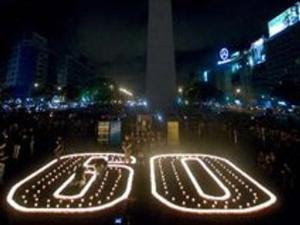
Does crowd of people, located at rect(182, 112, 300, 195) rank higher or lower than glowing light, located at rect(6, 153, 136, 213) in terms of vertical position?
higher

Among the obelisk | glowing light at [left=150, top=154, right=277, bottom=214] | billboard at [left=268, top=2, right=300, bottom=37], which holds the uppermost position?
billboard at [left=268, top=2, right=300, bottom=37]

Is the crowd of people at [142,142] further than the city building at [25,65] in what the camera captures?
No

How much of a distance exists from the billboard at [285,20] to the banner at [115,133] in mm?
83180

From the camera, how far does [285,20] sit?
95500mm

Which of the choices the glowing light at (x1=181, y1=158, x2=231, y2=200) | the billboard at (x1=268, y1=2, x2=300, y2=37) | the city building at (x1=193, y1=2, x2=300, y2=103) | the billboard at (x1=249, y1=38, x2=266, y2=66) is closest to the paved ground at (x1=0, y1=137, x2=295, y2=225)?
the glowing light at (x1=181, y1=158, x2=231, y2=200)

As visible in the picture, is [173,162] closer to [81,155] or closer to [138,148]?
[138,148]

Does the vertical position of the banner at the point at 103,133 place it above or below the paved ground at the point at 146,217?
above

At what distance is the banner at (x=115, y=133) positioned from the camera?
22047 mm

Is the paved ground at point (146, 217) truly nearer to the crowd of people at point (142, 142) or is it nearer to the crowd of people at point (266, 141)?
the crowd of people at point (266, 141)

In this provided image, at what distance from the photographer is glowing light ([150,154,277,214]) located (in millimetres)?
10414

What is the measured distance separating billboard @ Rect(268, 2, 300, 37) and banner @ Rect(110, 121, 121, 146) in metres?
83.2

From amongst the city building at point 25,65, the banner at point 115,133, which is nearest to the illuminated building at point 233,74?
the city building at point 25,65

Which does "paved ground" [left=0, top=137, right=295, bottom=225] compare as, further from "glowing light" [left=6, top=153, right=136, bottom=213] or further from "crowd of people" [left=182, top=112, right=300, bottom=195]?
"crowd of people" [left=182, top=112, right=300, bottom=195]

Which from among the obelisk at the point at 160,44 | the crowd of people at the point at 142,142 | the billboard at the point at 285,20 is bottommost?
the crowd of people at the point at 142,142
